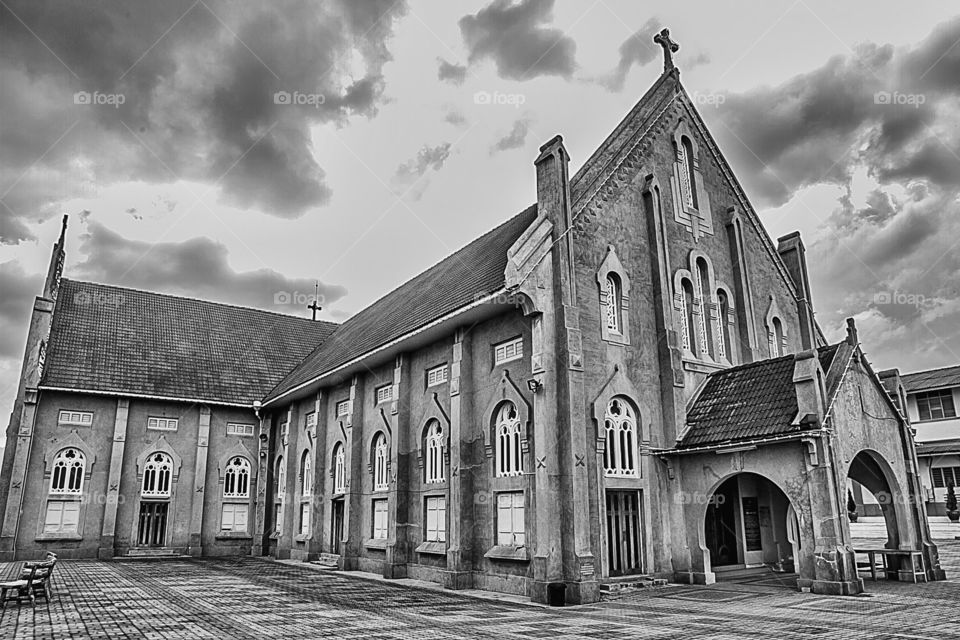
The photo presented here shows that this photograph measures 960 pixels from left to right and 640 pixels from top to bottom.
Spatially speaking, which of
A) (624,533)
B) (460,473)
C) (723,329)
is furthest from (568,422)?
(723,329)

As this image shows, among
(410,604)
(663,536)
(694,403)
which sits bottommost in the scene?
(410,604)

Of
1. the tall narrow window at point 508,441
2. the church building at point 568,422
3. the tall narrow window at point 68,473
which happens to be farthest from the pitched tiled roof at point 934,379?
the tall narrow window at point 68,473

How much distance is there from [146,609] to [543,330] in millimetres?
10717

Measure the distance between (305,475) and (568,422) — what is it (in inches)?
690

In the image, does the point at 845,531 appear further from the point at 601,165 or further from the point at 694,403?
the point at 601,165

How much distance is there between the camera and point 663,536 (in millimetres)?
18859

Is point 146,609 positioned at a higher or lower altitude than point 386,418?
lower

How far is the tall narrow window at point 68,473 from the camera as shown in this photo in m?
29.6

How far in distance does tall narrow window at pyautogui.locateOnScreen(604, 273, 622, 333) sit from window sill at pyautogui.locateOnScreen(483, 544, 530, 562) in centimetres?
634

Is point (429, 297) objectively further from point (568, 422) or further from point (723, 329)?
point (723, 329)

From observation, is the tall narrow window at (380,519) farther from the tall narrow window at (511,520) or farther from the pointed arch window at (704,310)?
the pointed arch window at (704,310)

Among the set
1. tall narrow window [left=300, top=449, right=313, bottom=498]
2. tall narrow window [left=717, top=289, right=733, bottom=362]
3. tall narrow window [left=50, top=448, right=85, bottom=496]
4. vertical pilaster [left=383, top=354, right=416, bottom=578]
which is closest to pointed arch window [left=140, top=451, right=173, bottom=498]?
tall narrow window [left=50, top=448, right=85, bottom=496]

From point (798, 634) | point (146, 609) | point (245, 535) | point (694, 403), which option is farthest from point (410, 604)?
point (245, 535)

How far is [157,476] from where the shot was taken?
3172cm
